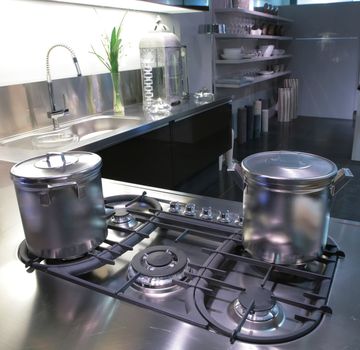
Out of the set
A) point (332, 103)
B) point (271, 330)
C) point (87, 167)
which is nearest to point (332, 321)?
point (271, 330)

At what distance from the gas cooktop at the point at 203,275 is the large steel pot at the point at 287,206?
4 cm

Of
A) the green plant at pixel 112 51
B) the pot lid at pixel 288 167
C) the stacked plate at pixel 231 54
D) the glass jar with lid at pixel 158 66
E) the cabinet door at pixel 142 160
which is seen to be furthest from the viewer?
the stacked plate at pixel 231 54

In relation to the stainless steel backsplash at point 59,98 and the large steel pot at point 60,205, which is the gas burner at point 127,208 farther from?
the stainless steel backsplash at point 59,98

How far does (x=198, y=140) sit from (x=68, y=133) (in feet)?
3.92

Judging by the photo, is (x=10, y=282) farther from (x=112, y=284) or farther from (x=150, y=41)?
(x=150, y=41)

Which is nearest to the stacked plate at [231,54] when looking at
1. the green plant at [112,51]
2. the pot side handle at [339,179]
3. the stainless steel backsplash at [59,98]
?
the stainless steel backsplash at [59,98]

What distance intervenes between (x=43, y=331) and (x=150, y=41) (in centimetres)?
282

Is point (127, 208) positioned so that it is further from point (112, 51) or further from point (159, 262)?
point (112, 51)

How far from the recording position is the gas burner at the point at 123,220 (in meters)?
0.89

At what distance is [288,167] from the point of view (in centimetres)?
66

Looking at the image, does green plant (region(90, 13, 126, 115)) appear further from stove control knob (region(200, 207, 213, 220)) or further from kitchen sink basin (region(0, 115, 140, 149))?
stove control knob (region(200, 207, 213, 220))

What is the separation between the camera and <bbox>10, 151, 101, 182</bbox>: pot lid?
685 mm

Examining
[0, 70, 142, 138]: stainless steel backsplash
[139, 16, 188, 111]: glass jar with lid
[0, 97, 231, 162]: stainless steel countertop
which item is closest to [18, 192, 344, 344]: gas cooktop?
[0, 97, 231, 162]: stainless steel countertop

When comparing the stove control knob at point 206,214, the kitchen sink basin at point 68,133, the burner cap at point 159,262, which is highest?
the burner cap at point 159,262
